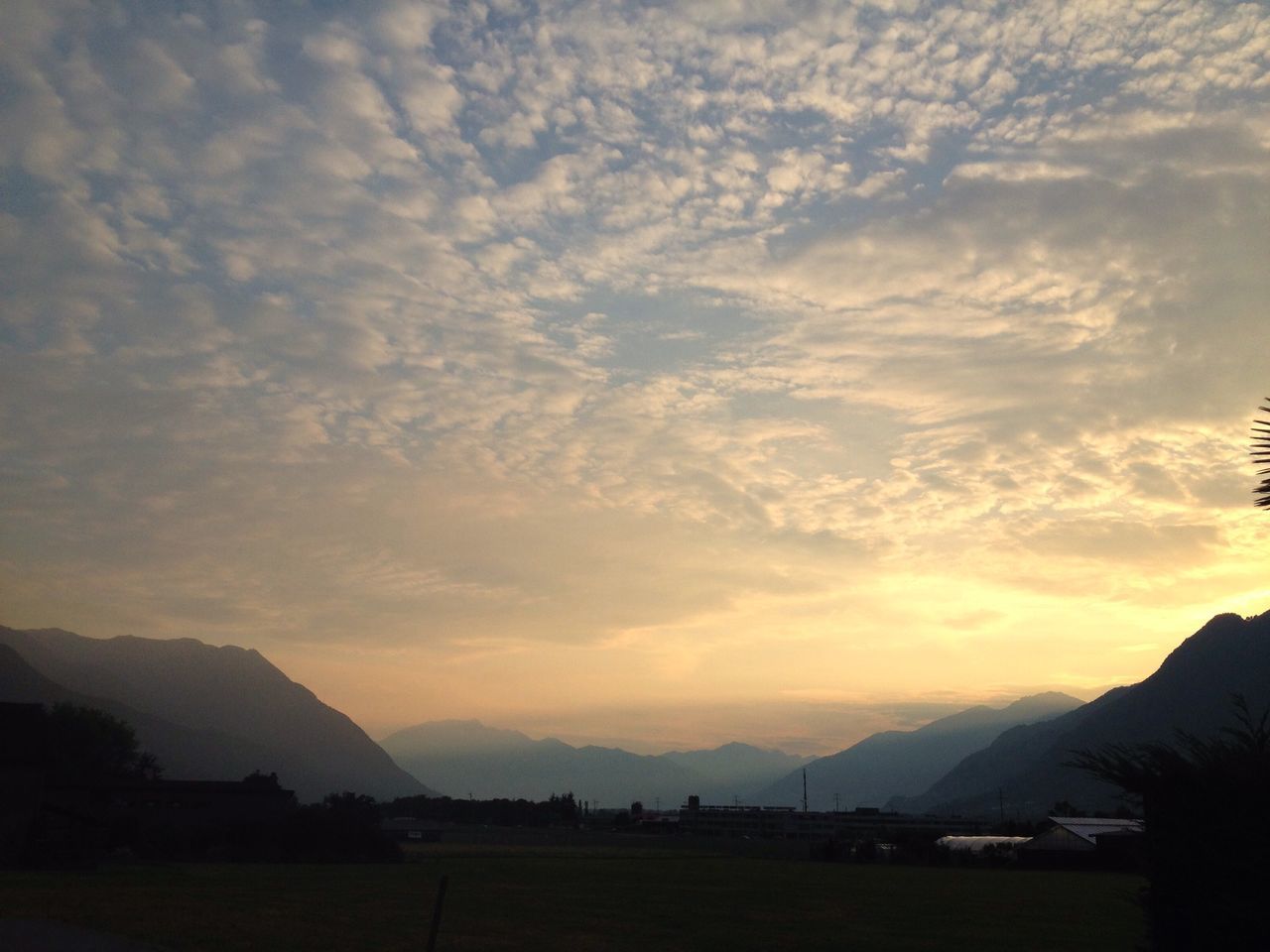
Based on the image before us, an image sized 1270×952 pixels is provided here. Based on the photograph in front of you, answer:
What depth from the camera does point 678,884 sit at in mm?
58625

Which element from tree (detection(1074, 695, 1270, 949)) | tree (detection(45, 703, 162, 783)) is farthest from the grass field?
tree (detection(45, 703, 162, 783))

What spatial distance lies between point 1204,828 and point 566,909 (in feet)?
111

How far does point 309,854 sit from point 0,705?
85.0ft

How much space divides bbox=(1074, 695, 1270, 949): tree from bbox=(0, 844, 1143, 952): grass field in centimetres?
321

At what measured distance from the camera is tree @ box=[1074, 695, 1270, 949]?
1111cm

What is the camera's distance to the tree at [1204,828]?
36.4ft

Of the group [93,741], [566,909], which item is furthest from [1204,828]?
[93,741]

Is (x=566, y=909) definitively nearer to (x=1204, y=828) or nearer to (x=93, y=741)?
(x=1204, y=828)

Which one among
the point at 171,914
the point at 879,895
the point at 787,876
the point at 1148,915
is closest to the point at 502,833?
the point at 787,876

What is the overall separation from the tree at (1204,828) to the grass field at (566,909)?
3.21 metres

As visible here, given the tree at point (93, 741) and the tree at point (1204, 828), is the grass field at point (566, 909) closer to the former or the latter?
the tree at point (1204, 828)

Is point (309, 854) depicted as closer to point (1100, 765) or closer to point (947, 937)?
point (947, 937)

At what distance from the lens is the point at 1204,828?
1180cm

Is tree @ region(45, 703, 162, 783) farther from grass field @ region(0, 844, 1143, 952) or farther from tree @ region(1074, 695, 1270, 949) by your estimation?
tree @ region(1074, 695, 1270, 949)
